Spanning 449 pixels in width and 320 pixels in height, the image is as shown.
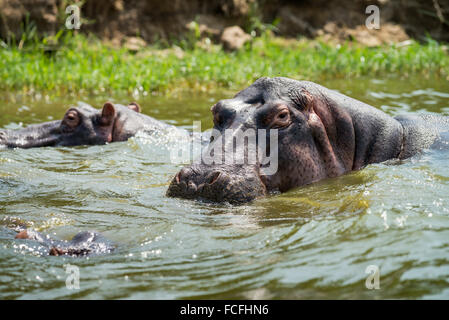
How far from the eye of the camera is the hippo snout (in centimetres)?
449

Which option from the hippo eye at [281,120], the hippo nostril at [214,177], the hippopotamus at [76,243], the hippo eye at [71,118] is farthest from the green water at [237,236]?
the hippo eye at [71,118]

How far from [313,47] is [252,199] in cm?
1273

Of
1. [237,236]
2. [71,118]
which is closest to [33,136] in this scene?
[71,118]

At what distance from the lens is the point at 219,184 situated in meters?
4.48

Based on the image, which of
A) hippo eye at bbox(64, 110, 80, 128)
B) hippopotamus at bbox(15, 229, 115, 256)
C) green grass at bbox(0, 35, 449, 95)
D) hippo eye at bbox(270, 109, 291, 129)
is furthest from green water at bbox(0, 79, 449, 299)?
green grass at bbox(0, 35, 449, 95)

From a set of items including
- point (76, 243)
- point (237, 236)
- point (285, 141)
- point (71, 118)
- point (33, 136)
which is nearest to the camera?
point (76, 243)

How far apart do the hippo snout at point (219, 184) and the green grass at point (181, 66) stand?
7315mm

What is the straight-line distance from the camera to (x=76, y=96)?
11.4 metres

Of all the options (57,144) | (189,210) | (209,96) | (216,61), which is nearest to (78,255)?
(189,210)

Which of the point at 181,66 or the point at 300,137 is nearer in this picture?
the point at 300,137

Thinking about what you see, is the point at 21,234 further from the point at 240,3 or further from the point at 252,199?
the point at 240,3

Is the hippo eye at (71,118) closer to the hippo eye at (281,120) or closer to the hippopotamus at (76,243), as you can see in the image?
the hippo eye at (281,120)

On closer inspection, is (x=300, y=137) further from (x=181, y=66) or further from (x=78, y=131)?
(x=181, y=66)

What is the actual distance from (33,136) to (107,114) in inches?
36.2
